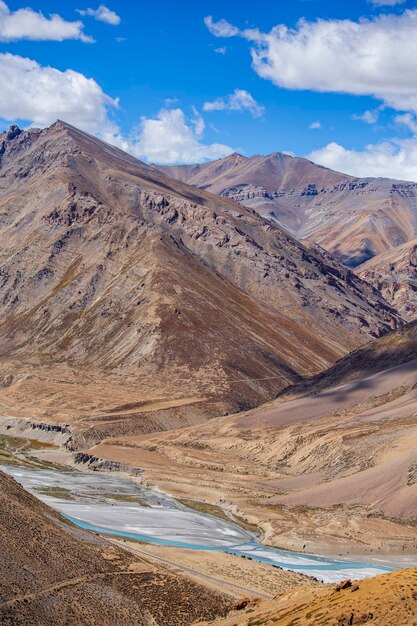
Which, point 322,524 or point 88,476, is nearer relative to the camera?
point 322,524

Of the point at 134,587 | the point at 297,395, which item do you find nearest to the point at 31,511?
the point at 134,587

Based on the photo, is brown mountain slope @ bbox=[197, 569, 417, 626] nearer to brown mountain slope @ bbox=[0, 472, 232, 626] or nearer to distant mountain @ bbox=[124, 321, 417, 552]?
brown mountain slope @ bbox=[0, 472, 232, 626]

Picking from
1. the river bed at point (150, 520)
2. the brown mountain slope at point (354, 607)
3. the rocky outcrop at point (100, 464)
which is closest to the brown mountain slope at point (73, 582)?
the brown mountain slope at point (354, 607)

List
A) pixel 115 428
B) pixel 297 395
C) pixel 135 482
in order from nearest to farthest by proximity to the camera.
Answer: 1. pixel 135 482
2. pixel 115 428
3. pixel 297 395

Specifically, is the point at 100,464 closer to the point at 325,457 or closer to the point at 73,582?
the point at 325,457

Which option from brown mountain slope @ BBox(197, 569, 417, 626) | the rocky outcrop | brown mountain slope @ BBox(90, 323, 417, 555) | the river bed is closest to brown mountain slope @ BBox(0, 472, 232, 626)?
brown mountain slope @ BBox(197, 569, 417, 626)

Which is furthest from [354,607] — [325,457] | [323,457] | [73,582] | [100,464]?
[100,464]

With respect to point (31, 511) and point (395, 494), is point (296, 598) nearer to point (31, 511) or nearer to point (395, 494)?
point (31, 511)
